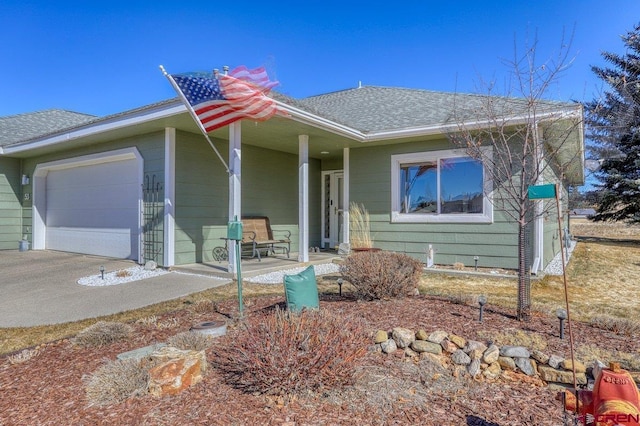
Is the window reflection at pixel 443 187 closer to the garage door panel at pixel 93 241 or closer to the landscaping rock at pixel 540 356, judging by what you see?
the landscaping rock at pixel 540 356

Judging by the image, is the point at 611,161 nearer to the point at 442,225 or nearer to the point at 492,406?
the point at 442,225

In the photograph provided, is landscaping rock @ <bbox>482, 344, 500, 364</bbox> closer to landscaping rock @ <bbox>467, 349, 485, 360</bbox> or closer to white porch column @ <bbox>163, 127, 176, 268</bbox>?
landscaping rock @ <bbox>467, 349, 485, 360</bbox>

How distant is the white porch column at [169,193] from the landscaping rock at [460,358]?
5996mm

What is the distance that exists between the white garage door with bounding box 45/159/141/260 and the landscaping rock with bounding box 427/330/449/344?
24.0 ft

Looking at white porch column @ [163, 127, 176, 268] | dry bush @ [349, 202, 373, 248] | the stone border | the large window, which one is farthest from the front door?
the stone border

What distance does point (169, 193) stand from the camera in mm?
7461

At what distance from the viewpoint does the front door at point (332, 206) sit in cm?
1074

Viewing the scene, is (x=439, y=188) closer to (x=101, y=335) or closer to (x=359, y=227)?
(x=359, y=227)

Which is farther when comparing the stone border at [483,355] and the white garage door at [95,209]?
the white garage door at [95,209]

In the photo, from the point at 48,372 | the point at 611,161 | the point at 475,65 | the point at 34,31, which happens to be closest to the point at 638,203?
the point at 611,161

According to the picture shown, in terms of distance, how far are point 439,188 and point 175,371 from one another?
6.69m

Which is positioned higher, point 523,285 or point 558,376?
point 523,285

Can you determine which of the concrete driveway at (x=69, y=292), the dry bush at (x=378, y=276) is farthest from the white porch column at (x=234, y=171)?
the dry bush at (x=378, y=276)

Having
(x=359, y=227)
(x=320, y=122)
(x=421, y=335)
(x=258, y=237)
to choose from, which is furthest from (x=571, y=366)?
(x=258, y=237)
